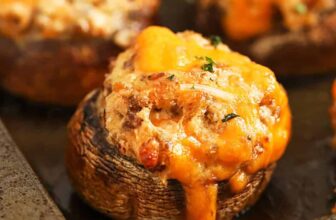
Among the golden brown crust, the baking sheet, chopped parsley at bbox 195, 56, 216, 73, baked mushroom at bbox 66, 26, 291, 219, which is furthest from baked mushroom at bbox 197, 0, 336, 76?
the golden brown crust

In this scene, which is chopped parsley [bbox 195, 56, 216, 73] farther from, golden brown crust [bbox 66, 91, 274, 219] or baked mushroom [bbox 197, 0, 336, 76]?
baked mushroom [bbox 197, 0, 336, 76]

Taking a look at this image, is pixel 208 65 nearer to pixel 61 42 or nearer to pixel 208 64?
pixel 208 64

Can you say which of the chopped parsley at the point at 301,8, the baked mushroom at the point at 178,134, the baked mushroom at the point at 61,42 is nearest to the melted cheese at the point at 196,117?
the baked mushroom at the point at 178,134

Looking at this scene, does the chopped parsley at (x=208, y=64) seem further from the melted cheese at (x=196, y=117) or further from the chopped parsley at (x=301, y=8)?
the chopped parsley at (x=301, y=8)

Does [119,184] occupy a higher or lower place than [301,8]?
lower

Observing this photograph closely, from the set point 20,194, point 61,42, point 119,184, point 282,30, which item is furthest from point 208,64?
point 282,30

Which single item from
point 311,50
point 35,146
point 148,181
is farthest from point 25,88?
point 311,50

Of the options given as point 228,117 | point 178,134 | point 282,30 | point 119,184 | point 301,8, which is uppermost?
point 301,8
